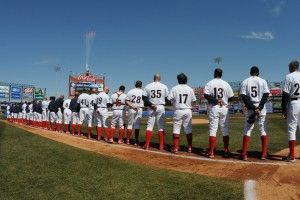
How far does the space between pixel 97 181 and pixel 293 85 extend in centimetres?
504

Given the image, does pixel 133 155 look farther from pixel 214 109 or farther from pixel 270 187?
pixel 270 187

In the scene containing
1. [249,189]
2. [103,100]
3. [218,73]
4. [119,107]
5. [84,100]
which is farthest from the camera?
[84,100]

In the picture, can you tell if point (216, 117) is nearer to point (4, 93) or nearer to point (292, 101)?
point (292, 101)

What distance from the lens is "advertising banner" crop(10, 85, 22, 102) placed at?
73.3 meters

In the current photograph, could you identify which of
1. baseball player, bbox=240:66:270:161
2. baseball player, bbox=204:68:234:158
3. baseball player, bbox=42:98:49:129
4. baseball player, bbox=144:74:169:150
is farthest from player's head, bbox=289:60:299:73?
baseball player, bbox=42:98:49:129

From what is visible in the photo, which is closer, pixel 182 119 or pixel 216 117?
pixel 216 117

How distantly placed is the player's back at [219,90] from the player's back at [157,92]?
183cm

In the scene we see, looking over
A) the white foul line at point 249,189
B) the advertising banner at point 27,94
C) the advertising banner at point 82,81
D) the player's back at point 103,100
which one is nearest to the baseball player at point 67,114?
the player's back at point 103,100

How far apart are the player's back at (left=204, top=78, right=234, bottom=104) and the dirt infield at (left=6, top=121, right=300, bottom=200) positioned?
1.68 metres

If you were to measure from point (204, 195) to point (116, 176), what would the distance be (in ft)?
6.94

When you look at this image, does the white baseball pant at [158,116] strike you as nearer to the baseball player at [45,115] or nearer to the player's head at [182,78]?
the player's head at [182,78]

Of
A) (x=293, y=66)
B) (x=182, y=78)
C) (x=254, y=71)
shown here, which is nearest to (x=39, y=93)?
(x=182, y=78)

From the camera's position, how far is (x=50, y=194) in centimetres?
715

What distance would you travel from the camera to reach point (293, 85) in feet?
30.9
